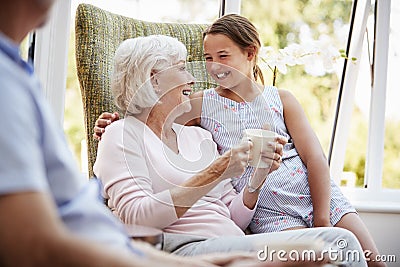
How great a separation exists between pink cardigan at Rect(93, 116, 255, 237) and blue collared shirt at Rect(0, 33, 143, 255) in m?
0.86

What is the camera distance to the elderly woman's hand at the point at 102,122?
2.05 meters

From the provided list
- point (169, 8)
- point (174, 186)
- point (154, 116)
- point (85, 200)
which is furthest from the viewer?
point (169, 8)

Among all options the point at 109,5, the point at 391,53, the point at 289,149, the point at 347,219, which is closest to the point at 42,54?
the point at 109,5

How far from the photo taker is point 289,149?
7.60 feet

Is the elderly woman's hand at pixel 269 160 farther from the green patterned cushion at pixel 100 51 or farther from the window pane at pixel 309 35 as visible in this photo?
the window pane at pixel 309 35

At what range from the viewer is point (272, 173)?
2.25 metres

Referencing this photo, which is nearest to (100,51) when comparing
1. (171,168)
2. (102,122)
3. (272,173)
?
(102,122)

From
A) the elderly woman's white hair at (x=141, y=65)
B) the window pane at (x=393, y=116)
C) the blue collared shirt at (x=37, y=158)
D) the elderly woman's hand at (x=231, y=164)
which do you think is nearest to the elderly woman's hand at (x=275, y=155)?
the elderly woman's hand at (x=231, y=164)

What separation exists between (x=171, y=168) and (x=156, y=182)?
0.07 m

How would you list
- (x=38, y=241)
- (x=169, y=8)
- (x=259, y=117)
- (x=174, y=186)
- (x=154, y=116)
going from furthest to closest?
1. (x=169, y=8)
2. (x=259, y=117)
3. (x=154, y=116)
4. (x=174, y=186)
5. (x=38, y=241)

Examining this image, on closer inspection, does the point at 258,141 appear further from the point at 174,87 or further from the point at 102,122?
the point at 102,122

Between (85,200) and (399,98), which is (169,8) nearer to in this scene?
(399,98)

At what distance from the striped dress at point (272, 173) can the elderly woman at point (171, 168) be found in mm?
91

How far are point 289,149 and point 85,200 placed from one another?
160 centimetres
